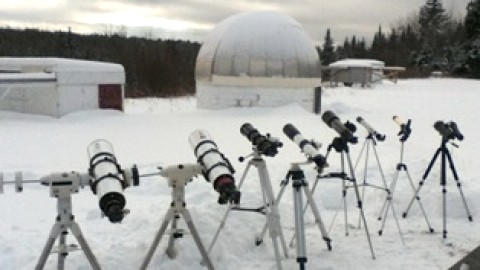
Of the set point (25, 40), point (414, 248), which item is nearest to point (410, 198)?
point (414, 248)

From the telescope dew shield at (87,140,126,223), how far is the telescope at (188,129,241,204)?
2.40 feet

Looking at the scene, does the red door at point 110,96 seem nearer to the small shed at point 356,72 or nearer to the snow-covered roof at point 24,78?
the snow-covered roof at point 24,78

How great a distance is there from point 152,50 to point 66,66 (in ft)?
109

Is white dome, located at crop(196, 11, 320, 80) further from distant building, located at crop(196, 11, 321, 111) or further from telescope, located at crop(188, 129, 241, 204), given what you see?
telescope, located at crop(188, 129, 241, 204)

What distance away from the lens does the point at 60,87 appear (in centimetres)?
1616

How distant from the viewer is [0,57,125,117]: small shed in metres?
15.9

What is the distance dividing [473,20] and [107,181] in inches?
2137

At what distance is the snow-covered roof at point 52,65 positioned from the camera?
16.5m

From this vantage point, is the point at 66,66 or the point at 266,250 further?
the point at 66,66

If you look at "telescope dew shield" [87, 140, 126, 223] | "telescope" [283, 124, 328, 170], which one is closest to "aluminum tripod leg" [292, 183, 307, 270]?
"telescope" [283, 124, 328, 170]

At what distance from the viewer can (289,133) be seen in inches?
251

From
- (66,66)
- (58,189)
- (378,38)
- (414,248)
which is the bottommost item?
(414,248)

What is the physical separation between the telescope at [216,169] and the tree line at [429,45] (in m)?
49.6

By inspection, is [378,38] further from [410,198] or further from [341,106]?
[410,198]
